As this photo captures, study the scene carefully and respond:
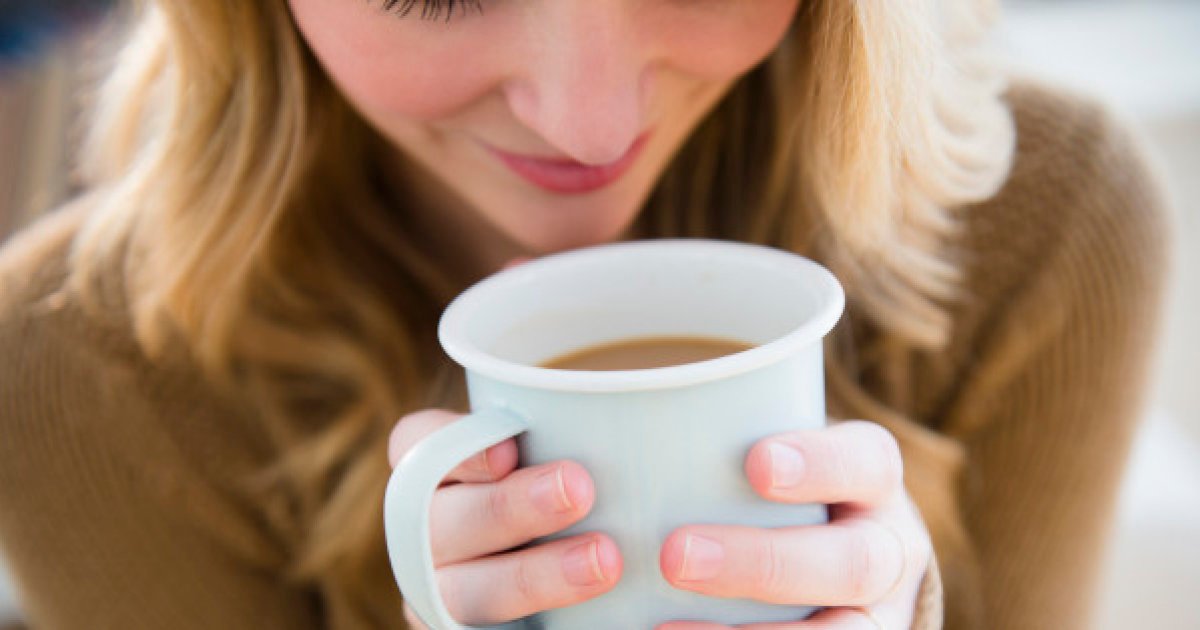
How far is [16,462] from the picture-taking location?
2.89 feet

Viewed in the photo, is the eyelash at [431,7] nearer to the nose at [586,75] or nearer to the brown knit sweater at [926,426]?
the nose at [586,75]

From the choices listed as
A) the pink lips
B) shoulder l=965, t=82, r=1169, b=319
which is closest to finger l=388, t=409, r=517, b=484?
the pink lips

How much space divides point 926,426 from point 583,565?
0.63m

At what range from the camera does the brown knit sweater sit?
2.94 ft

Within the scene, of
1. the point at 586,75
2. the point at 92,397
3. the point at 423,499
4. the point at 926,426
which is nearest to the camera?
the point at 423,499

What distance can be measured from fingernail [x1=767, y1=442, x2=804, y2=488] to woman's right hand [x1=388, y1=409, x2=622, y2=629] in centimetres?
8

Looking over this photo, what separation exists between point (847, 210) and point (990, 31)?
0.31 meters

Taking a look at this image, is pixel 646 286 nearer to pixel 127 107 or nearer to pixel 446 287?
pixel 446 287

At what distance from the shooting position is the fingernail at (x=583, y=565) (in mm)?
469

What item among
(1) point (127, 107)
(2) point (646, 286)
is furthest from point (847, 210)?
(1) point (127, 107)

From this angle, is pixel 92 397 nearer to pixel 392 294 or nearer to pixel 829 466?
pixel 392 294

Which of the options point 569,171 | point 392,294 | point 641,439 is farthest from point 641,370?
point 392,294

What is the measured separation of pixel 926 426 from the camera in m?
1.01

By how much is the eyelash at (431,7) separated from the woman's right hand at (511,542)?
25cm
